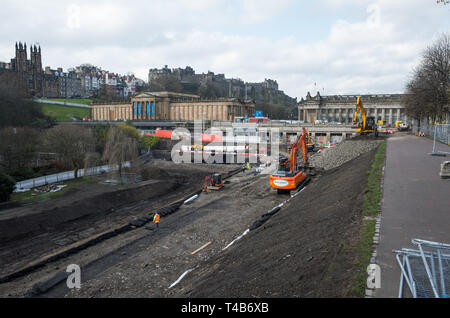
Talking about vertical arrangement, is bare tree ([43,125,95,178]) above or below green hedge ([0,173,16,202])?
above

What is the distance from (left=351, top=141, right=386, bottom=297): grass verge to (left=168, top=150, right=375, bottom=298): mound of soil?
0.16 meters

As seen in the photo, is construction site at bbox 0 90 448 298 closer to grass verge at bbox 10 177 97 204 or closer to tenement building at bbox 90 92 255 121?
grass verge at bbox 10 177 97 204

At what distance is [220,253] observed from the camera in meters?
13.4

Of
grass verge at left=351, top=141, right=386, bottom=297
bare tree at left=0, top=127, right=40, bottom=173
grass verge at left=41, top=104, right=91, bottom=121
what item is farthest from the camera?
grass verge at left=41, top=104, right=91, bottom=121

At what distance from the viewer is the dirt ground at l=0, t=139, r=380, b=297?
746 cm

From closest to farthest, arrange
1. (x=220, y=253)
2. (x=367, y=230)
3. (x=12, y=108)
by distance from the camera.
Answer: (x=367, y=230) < (x=220, y=253) < (x=12, y=108)

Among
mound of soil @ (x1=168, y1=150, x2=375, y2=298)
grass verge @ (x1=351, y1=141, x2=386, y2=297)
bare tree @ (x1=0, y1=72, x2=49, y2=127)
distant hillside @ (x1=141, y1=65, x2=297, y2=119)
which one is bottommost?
mound of soil @ (x1=168, y1=150, x2=375, y2=298)

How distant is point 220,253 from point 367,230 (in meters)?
6.76

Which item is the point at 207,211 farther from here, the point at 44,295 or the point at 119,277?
the point at 44,295

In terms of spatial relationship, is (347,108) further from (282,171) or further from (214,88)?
(214,88)

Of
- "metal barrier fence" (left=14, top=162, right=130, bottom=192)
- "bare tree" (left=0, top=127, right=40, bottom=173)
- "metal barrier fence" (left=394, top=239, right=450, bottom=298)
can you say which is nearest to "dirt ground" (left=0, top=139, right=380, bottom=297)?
"metal barrier fence" (left=394, top=239, right=450, bottom=298)

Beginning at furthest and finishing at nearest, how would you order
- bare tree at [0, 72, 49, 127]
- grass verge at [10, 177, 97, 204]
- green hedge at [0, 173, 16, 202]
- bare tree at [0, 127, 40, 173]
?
bare tree at [0, 72, 49, 127] → bare tree at [0, 127, 40, 173] → grass verge at [10, 177, 97, 204] → green hedge at [0, 173, 16, 202]

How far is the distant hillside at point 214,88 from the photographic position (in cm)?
13085

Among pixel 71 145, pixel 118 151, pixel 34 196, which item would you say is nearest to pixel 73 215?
pixel 34 196
